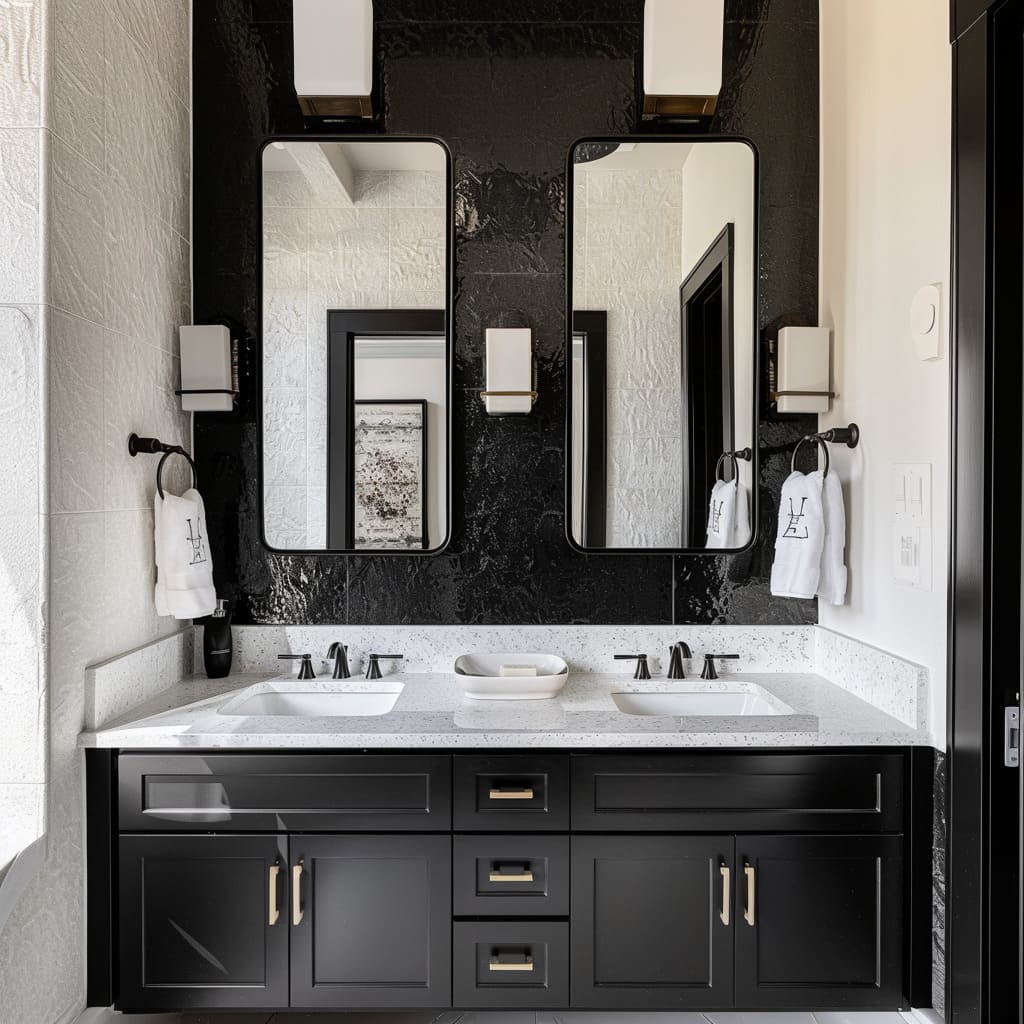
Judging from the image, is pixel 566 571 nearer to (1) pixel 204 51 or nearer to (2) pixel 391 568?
(2) pixel 391 568

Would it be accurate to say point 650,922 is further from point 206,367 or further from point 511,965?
point 206,367

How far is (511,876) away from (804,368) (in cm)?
145

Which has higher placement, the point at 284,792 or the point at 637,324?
the point at 637,324

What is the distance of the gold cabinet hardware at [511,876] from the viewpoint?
67.6 inches

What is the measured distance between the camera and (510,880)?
5.64 ft

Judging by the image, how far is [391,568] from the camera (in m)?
2.26

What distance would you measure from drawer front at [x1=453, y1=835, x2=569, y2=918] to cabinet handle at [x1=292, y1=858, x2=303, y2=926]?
1.08 ft

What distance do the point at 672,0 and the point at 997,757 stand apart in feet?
6.31

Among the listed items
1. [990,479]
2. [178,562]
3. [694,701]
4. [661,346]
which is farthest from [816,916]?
[178,562]

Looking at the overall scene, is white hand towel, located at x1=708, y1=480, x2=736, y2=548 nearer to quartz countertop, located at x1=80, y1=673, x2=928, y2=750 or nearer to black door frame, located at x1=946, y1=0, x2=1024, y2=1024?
quartz countertop, located at x1=80, y1=673, x2=928, y2=750

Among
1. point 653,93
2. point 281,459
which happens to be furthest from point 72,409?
point 653,93

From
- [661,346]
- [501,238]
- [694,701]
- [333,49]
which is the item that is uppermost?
[333,49]

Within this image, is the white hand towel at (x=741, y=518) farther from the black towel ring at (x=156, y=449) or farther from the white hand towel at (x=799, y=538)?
the black towel ring at (x=156, y=449)

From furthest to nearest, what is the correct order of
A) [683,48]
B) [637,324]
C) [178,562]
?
1. [637,324]
2. [683,48]
3. [178,562]
